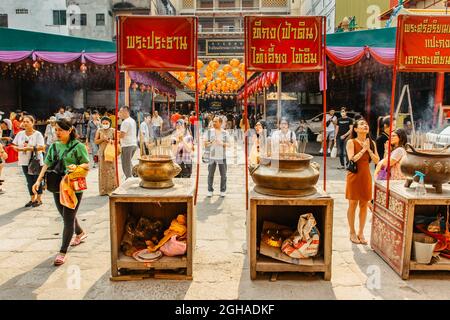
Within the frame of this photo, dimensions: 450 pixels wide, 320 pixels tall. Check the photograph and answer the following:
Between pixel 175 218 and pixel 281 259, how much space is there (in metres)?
1.23

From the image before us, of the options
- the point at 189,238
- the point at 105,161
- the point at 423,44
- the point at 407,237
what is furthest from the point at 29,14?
the point at 407,237

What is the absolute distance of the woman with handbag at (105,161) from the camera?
286 inches

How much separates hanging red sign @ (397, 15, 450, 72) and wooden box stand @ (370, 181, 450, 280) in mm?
1282

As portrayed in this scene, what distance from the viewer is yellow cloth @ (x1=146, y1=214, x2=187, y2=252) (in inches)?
158

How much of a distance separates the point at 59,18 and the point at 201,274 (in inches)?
1175

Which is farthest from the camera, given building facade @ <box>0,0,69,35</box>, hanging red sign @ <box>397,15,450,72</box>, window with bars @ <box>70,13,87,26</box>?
window with bars @ <box>70,13,87,26</box>

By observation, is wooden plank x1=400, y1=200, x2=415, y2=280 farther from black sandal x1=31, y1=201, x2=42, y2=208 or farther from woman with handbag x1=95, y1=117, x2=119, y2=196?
black sandal x1=31, y1=201, x2=42, y2=208

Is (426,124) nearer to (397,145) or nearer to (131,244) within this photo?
(397,145)

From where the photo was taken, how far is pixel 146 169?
4.09 meters

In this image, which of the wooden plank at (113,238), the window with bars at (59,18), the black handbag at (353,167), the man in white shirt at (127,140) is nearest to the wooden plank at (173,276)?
the wooden plank at (113,238)

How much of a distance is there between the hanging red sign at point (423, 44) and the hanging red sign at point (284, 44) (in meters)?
0.84

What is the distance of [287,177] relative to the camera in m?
3.73

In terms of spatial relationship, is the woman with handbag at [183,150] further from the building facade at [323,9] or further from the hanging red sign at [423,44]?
the building facade at [323,9]

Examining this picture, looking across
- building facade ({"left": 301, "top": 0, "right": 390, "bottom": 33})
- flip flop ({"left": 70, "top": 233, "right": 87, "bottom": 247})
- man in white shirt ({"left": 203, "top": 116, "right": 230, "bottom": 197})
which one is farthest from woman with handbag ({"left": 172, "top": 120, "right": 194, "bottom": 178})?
building facade ({"left": 301, "top": 0, "right": 390, "bottom": 33})
